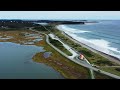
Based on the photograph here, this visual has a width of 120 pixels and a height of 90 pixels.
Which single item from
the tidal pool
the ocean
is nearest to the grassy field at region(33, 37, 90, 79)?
the tidal pool

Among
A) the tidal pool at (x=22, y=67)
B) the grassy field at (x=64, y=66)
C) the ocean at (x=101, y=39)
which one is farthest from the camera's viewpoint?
the ocean at (x=101, y=39)

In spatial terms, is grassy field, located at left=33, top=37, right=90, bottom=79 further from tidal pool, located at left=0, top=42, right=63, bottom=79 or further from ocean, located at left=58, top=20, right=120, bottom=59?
ocean, located at left=58, top=20, right=120, bottom=59

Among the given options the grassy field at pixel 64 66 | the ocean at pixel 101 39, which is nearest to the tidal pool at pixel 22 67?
the grassy field at pixel 64 66

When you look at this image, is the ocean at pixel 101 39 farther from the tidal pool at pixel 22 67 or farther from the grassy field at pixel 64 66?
the tidal pool at pixel 22 67

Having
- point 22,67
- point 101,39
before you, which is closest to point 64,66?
point 22,67

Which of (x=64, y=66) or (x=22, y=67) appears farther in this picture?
(x=22, y=67)

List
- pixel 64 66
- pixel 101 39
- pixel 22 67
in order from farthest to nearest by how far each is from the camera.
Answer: pixel 101 39 → pixel 22 67 → pixel 64 66

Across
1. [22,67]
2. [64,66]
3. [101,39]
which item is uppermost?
[64,66]

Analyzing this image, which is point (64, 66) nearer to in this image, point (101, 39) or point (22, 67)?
point (22, 67)

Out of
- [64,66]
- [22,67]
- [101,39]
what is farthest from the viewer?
[101,39]
